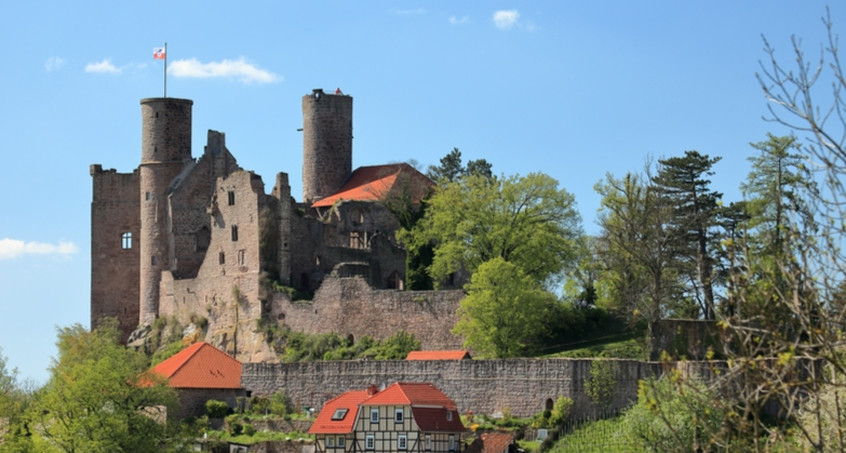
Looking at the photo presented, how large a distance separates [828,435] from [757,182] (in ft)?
88.0

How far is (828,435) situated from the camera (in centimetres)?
2689

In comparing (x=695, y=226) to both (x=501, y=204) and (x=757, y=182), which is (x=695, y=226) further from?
(x=501, y=204)

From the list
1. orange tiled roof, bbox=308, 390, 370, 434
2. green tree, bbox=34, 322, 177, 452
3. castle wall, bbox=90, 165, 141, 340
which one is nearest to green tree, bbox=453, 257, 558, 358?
orange tiled roof, bbox=308, 390, 370, 434

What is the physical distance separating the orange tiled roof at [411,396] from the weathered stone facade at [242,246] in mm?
6104

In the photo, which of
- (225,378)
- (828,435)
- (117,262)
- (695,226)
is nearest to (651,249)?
(695,226)

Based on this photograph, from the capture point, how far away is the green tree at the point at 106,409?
4478 cm

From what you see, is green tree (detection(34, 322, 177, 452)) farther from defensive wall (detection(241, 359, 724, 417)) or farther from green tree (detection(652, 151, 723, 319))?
green tree (detection(652, 151, 723, 319))

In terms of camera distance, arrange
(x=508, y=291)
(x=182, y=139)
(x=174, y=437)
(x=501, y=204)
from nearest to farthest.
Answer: (x=174, y=437), (x=508, y=291), (x=501, y=204), (x=182, y=139)

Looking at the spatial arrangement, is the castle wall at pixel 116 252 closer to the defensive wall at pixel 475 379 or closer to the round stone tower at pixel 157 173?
the round stone tower at pixel 157 173

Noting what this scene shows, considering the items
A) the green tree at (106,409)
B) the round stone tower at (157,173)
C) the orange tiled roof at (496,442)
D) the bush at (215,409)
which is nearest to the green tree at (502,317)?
the orange tiled roof at (496,442)

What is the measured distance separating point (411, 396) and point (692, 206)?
1446 centimetres

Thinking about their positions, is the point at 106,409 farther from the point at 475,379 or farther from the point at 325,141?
the point at 325,141

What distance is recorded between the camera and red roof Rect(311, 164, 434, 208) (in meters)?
64.0

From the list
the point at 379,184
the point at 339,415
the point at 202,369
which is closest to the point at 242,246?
the point at 202,369
